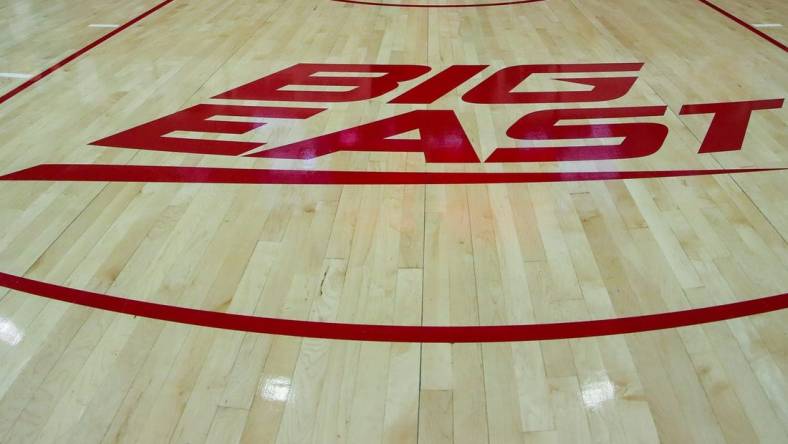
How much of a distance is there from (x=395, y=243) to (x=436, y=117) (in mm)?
1054

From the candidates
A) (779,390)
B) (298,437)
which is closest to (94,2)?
(298,437)

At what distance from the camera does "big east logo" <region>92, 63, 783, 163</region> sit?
2.86 m

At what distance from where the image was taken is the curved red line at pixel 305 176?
104 inches

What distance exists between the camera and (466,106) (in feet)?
10.7

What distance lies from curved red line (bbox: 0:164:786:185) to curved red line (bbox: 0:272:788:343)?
0.79 metres

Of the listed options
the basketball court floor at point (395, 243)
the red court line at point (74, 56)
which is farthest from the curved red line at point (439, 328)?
the red court line at point (74, 56)

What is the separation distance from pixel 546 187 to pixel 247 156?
1277 millimetres

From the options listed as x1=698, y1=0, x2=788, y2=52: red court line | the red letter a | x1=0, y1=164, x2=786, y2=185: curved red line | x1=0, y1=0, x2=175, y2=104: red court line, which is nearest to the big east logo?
the red letter a

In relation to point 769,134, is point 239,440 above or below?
above

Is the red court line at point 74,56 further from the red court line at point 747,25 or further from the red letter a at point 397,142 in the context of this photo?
the red court line at point 747,25

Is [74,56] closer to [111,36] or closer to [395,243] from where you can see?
[111,36]

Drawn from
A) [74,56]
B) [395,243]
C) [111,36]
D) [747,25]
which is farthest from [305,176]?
[747,25]

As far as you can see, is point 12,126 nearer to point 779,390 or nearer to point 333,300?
point 333,300

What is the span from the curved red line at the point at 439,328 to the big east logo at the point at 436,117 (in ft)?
3.31
